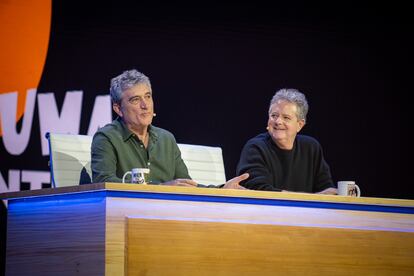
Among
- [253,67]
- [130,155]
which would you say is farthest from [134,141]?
[253,67]

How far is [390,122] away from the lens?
5.96 m

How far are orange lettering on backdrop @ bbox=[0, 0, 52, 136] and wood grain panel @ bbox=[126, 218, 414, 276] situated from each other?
180cm

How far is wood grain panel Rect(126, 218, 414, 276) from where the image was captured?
10.2 ft

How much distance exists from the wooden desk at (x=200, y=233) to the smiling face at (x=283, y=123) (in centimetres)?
92

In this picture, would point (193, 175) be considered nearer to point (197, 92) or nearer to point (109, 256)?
point (197, 92)

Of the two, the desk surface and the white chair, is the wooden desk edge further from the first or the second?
the white chair

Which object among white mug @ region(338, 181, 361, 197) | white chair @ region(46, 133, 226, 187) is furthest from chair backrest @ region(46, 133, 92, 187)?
white mug @ region(338, 181, 361, 197)

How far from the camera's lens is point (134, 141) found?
13.5 ft

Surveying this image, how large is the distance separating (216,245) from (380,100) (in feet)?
10.00

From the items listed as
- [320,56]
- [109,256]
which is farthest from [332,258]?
[320,56]

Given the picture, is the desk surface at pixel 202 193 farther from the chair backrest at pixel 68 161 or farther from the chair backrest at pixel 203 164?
the chair backrest at pixel 203 164

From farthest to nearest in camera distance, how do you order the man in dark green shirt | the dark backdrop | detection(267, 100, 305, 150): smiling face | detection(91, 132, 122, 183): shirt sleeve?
the dark backdrop
detection(267, 100, 305, 150): smiling face
the man in dark green shirt
detection(91, 132, 122, 183): shirt sleeve

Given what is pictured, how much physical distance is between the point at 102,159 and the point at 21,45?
3.82 ft

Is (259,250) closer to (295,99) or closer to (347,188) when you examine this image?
(347,188)
